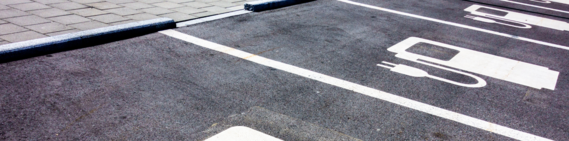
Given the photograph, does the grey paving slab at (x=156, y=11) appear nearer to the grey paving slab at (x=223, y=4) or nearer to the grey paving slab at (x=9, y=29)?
the grey paving slab at (x=223, y=4)

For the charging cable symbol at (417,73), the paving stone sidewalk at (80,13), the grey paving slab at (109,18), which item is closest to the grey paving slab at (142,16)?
the paving stone sidewalk at (80,13)

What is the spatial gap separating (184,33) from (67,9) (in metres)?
2.06

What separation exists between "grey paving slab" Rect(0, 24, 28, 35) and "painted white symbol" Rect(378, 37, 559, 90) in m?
4.78

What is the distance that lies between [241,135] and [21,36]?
11.6ft

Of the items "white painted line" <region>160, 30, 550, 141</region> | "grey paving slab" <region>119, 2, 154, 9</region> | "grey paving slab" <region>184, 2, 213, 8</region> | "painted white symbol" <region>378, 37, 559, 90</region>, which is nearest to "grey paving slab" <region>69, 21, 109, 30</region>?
"white painted line" <region>160, 30, 550, 141</region>

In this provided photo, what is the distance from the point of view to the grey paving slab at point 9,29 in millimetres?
5364

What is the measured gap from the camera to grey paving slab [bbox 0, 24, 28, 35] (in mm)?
5364

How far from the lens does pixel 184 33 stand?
611 centimetres

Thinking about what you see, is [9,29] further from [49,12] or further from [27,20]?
[49,12]

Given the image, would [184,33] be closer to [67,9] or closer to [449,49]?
[67,9]

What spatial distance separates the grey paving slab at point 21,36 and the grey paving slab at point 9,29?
0.13m

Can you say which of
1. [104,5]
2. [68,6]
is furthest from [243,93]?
[68,6]

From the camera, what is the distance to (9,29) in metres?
5.46

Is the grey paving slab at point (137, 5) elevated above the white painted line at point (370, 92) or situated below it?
above
